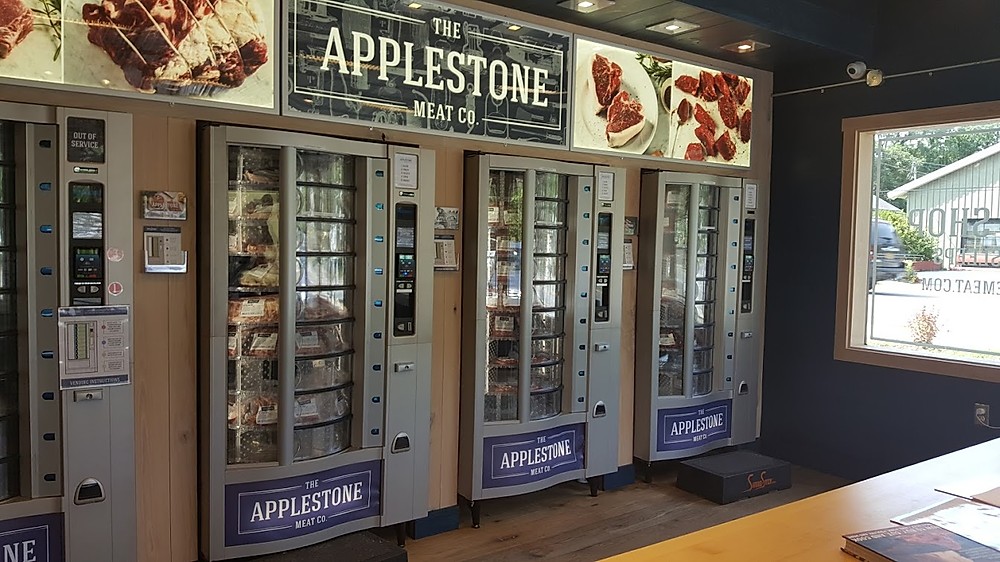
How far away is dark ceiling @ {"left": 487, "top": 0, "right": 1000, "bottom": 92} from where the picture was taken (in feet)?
14.4

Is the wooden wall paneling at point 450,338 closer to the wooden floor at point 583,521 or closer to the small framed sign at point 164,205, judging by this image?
the wooden floor at point 583,521

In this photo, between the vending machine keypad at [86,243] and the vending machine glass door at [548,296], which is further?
the vending machine glass door at [548,296]

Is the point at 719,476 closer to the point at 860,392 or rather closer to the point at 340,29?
the point at 860,392

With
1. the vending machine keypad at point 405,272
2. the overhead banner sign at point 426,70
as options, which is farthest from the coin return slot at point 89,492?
the overhead banner sign at point 426,70

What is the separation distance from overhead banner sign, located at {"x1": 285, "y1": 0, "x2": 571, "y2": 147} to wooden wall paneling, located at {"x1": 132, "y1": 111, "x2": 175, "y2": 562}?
66 centimetres

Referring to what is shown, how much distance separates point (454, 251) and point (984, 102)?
11.1ft

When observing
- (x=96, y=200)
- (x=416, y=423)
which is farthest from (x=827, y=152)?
(x=96, y=200)

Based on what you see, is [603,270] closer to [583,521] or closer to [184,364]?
[583,521]

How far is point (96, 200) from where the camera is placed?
3.11 meters

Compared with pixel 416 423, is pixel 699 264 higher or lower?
higher

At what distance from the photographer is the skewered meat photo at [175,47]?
3107 mm

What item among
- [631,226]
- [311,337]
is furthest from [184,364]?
[631,226]

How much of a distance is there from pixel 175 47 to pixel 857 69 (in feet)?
14.1

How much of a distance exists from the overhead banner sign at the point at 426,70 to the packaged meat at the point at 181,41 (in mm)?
211
